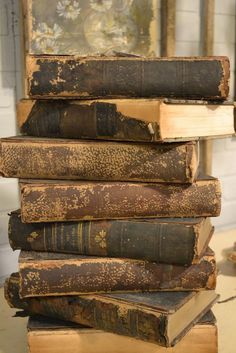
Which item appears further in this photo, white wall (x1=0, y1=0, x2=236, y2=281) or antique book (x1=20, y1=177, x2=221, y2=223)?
white wall (x1=0, y1=0, x2=236, y2=281)

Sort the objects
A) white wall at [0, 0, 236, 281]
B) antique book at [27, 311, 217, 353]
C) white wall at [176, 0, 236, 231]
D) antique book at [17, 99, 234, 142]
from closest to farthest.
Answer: antique book at [17, 99, 234, 142] < antique book at [27, 311, 217, 353] < white wall at [0, 0, 236, 281] < white wall at [176, 0, 236, 231]

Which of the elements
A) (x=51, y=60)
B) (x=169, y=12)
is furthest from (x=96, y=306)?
(x=169, y=12)

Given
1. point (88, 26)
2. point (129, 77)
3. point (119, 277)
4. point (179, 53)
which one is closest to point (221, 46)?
point (179, 53)

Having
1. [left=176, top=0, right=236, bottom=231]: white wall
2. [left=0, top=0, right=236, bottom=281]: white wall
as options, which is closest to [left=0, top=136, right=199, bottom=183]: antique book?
[left=0, top=0, right=236, bottom=281]: white wall

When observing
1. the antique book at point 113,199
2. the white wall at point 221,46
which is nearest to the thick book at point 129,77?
the antique book at point 113,199

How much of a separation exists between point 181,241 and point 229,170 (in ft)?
Answer: 3.84

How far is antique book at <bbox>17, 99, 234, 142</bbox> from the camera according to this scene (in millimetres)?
841

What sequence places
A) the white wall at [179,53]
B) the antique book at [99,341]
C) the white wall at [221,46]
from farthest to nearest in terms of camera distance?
the white wall at [221,46] → the white wall at [179,53] → the antique book at [99,341]

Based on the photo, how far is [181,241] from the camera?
2.96ft

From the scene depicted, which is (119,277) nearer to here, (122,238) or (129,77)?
(122,238)

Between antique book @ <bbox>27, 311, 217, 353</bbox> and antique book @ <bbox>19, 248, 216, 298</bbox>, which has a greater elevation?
antique book @ <bbox>19, 248, 216, 298</bbox>

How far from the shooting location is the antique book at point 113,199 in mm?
922

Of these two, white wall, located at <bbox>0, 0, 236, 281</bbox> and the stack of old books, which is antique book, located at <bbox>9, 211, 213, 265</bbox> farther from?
white wall, located at <bbox>0, 0, 236, 281</bbox>

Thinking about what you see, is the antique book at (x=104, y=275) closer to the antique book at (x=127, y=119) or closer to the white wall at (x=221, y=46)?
the antique book at (x=127, y=119)
